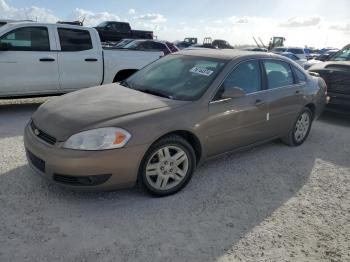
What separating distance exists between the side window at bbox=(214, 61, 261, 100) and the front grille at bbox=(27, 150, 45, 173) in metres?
2.01

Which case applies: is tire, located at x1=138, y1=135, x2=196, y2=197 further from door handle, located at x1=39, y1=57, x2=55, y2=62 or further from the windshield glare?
the windshield glare

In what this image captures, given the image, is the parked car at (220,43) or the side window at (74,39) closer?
the side window at (74,39)

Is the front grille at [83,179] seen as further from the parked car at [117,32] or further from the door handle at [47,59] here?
the parked car at [117,32]

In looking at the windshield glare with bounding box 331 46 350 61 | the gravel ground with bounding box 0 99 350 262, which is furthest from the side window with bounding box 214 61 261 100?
the windshield glare with bounding box 331 46 350 61

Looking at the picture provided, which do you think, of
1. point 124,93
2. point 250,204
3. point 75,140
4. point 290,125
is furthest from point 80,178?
point 290,125

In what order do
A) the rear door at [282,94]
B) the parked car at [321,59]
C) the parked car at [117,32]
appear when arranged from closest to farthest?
the rear door at [282,94]
the parked car at [321,59]
the parked car at [117,32]

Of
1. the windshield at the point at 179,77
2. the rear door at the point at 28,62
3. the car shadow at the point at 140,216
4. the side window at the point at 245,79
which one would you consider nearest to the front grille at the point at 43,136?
the car shadow at the point at 140,216

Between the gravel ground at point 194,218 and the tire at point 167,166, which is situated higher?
the tire at point 167,166

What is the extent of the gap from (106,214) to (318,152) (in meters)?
3.66

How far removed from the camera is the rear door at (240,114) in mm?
4148

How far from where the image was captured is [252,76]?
470 cm

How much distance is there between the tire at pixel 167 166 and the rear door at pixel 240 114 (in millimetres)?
415

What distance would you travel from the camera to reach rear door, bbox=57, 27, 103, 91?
7.23 metres

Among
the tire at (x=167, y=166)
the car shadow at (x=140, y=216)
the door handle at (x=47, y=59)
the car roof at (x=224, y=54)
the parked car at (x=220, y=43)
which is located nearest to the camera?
the car shadow at (x=140, y=216)
